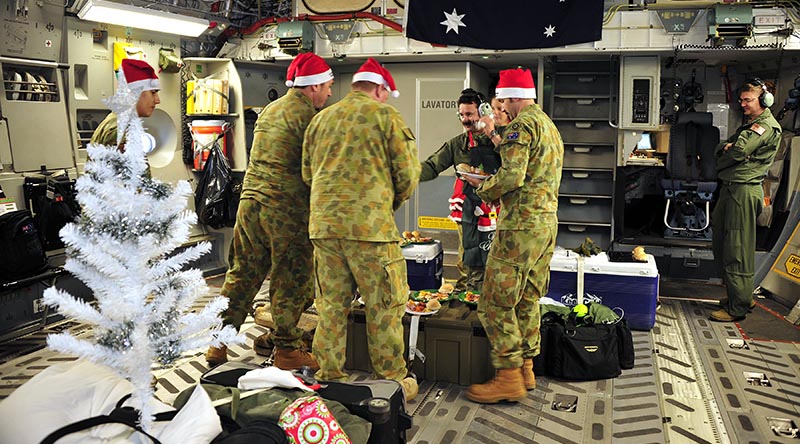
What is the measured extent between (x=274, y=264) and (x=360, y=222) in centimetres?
120

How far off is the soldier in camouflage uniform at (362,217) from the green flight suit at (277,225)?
0.57 m

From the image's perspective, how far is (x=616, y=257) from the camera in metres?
6.29

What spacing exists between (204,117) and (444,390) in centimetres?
505

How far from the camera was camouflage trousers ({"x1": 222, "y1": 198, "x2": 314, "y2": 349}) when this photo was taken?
188 inches

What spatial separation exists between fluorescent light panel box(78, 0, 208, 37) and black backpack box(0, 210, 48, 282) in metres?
2.00

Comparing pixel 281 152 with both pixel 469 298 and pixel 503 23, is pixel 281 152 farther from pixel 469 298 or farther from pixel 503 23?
pixel 503 23

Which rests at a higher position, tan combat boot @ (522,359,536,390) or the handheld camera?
the handheld camera

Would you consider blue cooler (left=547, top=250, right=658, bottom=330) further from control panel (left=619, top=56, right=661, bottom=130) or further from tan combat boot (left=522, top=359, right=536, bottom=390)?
control panel (left=619, top=56, right=661, bottom=130)

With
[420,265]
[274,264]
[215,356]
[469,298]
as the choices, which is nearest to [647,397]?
[469,298]

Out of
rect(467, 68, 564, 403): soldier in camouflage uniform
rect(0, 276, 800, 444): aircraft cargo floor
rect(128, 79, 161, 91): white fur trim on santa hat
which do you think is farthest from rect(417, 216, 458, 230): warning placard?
rect(128, 79, 161, 91): white fur trim on santa hat

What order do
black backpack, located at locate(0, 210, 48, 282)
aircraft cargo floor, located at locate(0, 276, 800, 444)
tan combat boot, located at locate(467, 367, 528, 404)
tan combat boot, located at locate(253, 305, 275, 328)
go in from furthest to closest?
tan combat boot, located at locate(253, 305, 275, 328) → black backpack, located at locate(0, 210, 48, 282) → tan combat boot, located at locate(467, 367, 528, 404) → aircraft cargo floor, located at locate(0, 276, 800, 444)

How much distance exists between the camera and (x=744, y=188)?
6.36 metres

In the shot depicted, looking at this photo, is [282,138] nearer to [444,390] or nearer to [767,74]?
[444,390]

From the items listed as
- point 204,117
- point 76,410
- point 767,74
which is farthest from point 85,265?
point 767,74
